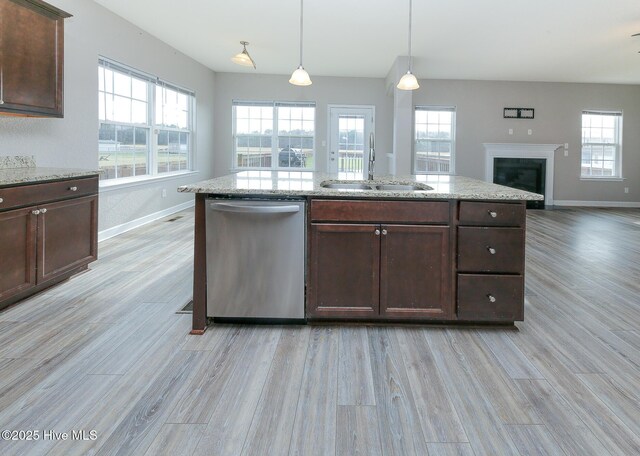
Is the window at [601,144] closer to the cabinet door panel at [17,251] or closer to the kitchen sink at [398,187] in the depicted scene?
the kitchen sink at [398,187]

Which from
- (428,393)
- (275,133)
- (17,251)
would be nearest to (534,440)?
(428,393)

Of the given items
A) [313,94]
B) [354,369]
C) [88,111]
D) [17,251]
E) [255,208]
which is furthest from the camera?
[313,94]

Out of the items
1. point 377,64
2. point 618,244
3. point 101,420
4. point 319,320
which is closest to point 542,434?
point 319,320

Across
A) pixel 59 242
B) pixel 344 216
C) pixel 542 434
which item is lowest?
pixel 542 434

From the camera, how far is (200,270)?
8.46 feet

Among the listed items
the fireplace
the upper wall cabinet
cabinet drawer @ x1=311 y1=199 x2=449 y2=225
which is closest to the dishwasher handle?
cabinet drawer @ x1=311 y1=199 x2=449 y2=225

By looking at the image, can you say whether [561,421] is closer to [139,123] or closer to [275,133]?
[139,123]

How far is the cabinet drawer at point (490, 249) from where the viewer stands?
256 centimetres

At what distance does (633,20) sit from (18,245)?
20.9ft

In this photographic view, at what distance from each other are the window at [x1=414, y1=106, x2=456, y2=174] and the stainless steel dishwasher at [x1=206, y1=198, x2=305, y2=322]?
24.4ft

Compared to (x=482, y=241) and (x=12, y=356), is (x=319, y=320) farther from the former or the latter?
(x=12, y=356)

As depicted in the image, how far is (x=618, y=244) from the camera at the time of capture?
5.48m

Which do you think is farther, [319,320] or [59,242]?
[59,242]

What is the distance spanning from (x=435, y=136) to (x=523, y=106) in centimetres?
184
